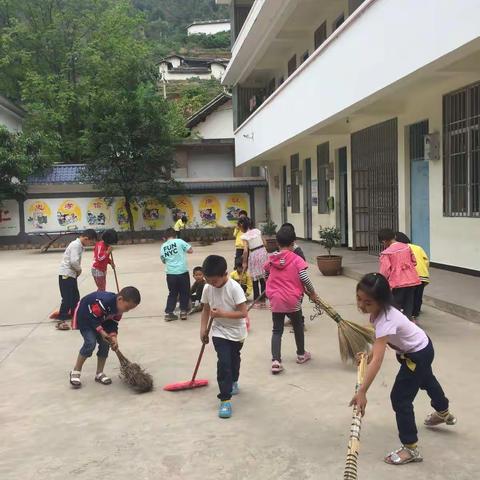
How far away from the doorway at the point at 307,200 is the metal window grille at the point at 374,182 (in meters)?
4.20

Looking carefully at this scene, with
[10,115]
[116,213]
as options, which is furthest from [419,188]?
[10,115]

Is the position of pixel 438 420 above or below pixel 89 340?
below

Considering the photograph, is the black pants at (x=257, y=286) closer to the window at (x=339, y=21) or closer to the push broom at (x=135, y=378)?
the push broom at (x=135, y=378)

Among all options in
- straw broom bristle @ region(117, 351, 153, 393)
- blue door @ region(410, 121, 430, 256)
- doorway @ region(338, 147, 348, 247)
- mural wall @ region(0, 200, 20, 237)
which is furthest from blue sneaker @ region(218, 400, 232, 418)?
mural wall @ region(0, 200, 20, 237)

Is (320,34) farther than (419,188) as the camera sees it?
Yes

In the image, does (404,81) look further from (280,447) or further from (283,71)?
(283,71)

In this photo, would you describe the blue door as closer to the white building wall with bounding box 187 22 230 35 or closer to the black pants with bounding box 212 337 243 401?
the black pants with bounding box 212 337 243 401

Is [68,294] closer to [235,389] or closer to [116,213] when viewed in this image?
[235,389]

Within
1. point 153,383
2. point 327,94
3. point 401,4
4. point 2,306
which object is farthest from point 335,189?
point 153,383

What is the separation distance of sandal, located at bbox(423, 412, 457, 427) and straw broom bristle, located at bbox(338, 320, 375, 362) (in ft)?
4.52

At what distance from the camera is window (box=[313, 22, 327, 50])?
15.1m

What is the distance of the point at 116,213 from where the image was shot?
77.7 feet

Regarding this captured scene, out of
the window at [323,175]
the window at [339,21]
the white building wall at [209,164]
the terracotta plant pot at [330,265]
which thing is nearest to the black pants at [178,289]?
the terracotta plant pot at [330,265]

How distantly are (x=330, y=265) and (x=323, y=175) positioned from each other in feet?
21.0
